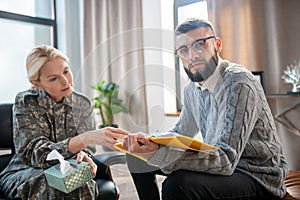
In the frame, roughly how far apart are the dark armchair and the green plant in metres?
0.23

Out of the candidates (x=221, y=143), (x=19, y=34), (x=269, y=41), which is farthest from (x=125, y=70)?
(x=19, y=34)

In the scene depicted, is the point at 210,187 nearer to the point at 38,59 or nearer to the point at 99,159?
the point at 99,159

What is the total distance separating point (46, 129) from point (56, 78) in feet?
0.69

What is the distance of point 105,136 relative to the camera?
110 centimetres

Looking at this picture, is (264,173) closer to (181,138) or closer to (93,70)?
(181,138)

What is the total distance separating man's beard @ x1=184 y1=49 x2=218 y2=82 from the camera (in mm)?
1062

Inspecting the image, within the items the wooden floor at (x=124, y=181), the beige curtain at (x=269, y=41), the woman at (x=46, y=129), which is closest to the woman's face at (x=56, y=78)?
the woman at (x=46, y=129)

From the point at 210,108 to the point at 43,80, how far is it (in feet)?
2.18

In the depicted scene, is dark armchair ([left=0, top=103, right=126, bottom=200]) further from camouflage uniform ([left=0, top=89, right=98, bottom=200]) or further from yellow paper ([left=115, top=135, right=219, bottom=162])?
yellow paper ([left=115, top=135, right=219, bottom=162])

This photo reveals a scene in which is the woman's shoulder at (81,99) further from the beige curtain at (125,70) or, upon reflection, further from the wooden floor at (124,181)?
the wooden floor at (124,181)

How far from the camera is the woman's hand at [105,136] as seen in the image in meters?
1.04

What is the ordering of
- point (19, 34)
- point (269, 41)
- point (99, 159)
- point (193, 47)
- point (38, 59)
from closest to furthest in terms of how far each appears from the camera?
point (193, 47)
point (38, 59)
point (99, 159)
point (269, 41)
point (19, 34)

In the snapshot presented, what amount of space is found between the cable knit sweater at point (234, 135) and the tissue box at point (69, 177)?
242 millimetres

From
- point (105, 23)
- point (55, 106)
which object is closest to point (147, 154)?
point (55, 106)
